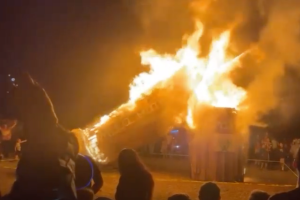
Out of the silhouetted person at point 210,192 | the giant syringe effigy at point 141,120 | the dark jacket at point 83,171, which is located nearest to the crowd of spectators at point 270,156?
the giant syringe effigy at point 141,120

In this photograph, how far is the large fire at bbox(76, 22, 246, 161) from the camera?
14.4 m

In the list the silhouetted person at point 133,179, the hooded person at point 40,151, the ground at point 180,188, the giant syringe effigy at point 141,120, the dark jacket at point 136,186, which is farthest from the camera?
the giant syringe effigy at point 141,120

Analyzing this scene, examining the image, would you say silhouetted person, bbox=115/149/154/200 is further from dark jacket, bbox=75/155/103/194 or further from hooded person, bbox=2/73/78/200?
hooded person, bbox=2/73/78/200

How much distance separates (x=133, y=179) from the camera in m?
5.43

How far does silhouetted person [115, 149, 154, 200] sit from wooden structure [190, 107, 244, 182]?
8229 millimetres

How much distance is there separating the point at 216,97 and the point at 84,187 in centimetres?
1018

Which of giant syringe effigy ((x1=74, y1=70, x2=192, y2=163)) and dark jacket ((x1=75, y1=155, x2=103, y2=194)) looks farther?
giant syringe effigy ((x1=74, y1=70, x2=192, y2=163))

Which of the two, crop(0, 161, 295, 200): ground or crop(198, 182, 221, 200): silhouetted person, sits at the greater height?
crop(198, 182, 221, 200): silhouetted person

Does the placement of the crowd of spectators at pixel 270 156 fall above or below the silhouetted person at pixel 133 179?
above

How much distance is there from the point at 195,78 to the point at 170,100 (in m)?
1.16

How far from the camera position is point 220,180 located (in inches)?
533

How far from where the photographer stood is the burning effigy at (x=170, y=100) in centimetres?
1398

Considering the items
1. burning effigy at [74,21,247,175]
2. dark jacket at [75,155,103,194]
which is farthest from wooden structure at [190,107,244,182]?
dark jacket at [75,155,103,194]

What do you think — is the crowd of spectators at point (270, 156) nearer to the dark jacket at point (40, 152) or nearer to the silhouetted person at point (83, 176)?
the silhouetted person at point (83, 176)
